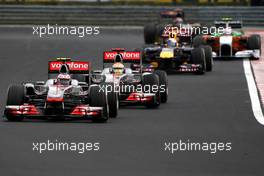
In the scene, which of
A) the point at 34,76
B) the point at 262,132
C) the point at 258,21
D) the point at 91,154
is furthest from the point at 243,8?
the point at 91,154

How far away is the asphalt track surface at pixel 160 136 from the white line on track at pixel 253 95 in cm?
15

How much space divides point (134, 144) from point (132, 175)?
122 inches

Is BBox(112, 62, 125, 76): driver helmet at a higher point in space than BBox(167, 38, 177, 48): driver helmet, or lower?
higher

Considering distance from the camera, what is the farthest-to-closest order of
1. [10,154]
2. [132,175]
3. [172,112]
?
[172,112] → [10,154] → [132,175]

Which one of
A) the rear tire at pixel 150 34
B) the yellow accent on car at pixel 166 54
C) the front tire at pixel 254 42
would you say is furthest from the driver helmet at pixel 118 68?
the rear tire at pixel 150 34

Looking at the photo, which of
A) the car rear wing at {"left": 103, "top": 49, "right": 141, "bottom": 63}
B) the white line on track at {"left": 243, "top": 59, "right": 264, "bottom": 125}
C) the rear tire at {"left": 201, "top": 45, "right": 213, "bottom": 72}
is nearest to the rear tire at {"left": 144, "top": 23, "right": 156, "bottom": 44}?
the white line on track at {"left": 243, "top": 59, "right": 264, "bottom": 125}

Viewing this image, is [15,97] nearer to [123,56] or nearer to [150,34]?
[123,56]

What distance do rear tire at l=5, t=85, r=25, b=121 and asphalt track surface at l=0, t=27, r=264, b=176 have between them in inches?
7.6

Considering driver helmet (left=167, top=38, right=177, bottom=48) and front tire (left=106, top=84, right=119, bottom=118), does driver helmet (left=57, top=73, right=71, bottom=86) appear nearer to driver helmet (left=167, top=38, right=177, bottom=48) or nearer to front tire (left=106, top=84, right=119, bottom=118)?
front tire (left=106, top=84, right=119, bottom=118)

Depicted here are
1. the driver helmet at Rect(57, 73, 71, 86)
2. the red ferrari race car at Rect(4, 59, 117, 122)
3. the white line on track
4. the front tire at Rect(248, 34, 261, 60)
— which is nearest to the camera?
the red ferrari race car at Rect(4, 59, 117, 122)

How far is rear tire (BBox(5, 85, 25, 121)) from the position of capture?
19703 millimetres

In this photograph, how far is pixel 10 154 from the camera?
15.6m

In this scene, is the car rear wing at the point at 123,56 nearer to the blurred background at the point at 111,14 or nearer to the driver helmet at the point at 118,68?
the driver helmet at the point at 118,68

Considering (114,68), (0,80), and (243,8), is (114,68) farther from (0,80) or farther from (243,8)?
(243,8)
